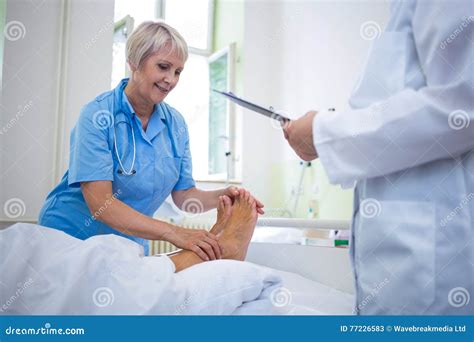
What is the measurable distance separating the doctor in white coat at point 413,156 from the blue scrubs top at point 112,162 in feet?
2.33

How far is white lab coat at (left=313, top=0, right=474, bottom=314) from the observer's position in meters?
0.56

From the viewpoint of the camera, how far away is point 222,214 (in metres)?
1.34

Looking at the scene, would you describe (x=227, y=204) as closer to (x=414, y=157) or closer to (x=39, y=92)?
(x=414, y=157)

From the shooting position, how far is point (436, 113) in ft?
1.81

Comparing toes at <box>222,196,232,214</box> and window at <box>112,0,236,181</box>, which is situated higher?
window at <box>112,0,236,181</box>

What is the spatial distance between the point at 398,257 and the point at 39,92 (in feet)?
5.67

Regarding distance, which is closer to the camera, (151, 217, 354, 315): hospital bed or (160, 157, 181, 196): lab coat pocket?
(151, 217, 354, 315): hospital bed

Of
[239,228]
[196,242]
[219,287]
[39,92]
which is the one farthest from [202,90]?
[219,287]

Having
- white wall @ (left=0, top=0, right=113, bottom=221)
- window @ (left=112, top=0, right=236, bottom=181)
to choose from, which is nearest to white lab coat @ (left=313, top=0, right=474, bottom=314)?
white wall @ (left=0, top=0, right=113, bottom=221)

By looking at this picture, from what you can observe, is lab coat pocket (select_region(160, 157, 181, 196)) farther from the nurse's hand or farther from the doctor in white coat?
the doctor in white coat

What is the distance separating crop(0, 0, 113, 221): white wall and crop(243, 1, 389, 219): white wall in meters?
1.55

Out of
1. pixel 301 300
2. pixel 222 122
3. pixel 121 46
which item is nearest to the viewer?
pixel 301 300

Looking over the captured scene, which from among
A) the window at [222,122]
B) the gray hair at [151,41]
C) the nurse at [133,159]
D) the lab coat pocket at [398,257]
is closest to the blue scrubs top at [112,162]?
the nurse at [133,159]
